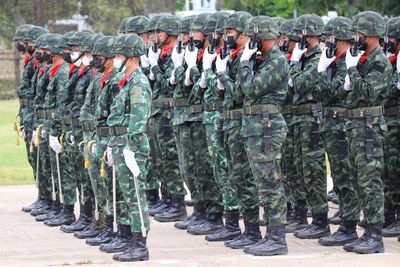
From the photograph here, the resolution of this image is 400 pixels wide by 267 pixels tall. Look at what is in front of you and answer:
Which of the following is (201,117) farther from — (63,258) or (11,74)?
(11,74)

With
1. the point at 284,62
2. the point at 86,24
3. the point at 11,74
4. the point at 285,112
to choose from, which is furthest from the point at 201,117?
the point at 86,24

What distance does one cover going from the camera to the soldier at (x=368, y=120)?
11.2 m

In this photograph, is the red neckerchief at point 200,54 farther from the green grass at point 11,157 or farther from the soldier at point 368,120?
the green grass at point 11,157

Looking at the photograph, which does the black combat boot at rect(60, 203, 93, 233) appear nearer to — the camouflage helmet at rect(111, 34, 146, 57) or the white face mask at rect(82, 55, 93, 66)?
the white face mask at rect(82, 55, 93, 66)

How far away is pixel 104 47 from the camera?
11.8 metres

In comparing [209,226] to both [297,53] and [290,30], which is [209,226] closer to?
[297,53]

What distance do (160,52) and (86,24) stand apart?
21990mm

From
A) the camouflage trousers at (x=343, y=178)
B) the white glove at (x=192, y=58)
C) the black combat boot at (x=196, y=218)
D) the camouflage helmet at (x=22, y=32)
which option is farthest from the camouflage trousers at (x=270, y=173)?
the camouflage helmet at (x=22, y=32)

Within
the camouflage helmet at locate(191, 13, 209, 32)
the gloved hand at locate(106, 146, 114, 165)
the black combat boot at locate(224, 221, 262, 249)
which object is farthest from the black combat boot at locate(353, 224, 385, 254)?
the camouflage helmet at locate(191, 13, 209, 32)

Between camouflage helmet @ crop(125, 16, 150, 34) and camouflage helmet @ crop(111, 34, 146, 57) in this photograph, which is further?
camouflage helmet @ crop(125, 16, 150, 34)

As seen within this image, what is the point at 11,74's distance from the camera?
100 feet

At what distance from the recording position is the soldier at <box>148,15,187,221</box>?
14.0m

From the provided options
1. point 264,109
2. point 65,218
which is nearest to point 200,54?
point 264,109

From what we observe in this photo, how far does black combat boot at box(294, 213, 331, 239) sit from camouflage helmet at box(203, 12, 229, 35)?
7.76 ft
